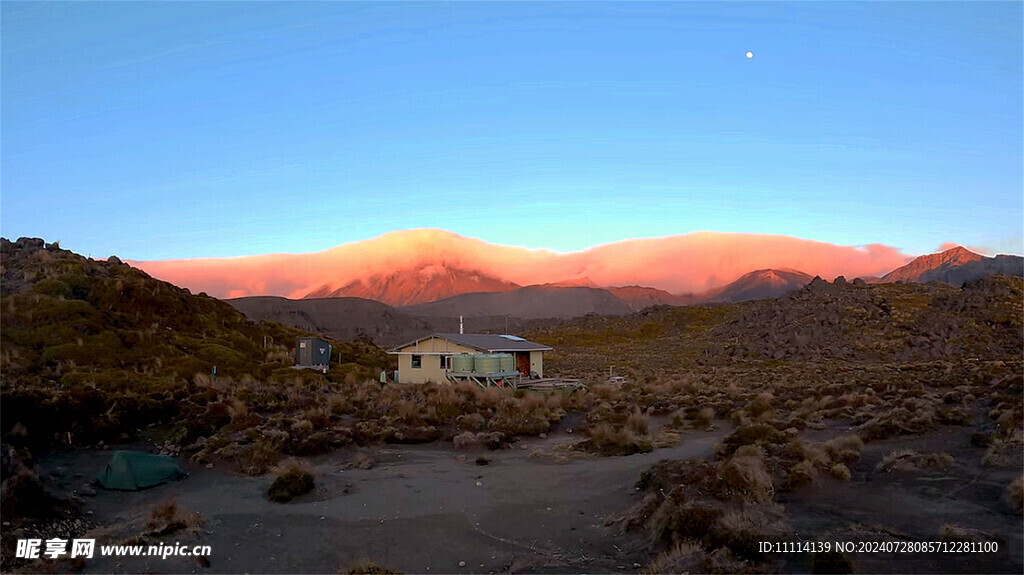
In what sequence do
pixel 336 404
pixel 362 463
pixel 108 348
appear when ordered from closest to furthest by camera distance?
pixel 362 463, pixel 336 404, pixel 108 348

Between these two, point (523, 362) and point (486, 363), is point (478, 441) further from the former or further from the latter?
point (523, 362)

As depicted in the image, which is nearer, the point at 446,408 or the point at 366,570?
the point at 366,570

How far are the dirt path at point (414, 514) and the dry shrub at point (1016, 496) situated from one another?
559cm

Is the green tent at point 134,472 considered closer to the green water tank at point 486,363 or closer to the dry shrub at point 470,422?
the dry shrub at point 470,422

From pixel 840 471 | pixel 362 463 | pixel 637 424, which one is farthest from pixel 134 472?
pixel 840 471

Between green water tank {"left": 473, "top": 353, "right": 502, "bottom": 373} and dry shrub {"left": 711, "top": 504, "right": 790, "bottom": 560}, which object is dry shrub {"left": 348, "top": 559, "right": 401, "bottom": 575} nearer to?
dry shrub {"left": 711, "top": 504, "right": 790, "bottom": 560}

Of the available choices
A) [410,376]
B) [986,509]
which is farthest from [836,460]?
[410,376]

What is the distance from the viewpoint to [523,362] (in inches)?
1512

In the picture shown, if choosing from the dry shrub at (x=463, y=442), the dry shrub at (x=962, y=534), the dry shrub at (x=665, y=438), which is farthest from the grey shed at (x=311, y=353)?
the dry shrub at (x=962, y=534)

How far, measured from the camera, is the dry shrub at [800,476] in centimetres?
1203

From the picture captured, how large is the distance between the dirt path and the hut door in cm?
1978

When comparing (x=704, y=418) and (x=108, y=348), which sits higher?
(x=108, y=348)

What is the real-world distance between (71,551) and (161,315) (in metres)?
30.7

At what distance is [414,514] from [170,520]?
4.37m
